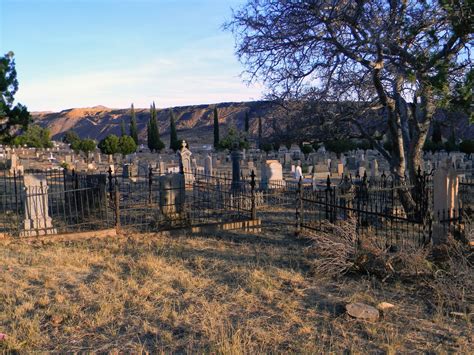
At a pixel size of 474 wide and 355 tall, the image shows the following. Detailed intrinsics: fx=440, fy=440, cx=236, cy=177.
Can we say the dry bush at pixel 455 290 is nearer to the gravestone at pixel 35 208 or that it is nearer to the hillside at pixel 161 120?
the gravestone at pixel 35 208

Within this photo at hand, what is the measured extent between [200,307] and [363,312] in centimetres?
192

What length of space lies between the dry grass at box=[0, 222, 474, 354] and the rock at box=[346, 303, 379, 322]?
0.34 feet

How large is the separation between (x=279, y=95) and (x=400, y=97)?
2958 mm

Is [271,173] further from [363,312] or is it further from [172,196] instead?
[363,312]

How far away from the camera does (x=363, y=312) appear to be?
501 centimetres

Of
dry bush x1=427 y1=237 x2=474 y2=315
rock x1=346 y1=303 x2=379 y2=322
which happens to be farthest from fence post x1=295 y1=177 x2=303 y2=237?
rock x1=346 y1=303 x2=379 y2=322

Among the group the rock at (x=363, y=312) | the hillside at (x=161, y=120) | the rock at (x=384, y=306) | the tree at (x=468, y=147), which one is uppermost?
the hillside at (x=161, y=120)

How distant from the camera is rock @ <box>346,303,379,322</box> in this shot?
4.95 metres

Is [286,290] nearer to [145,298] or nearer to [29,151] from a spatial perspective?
[145,298]

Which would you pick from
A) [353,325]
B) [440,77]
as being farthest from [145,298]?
[440,77]

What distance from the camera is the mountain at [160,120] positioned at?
360 feet

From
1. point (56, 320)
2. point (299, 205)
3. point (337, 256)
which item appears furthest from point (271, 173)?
point (56, 320)

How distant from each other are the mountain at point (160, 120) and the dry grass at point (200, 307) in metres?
88.3

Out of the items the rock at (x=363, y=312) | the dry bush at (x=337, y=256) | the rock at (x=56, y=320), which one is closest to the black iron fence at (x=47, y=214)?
the rock at (x=56, y=320)
